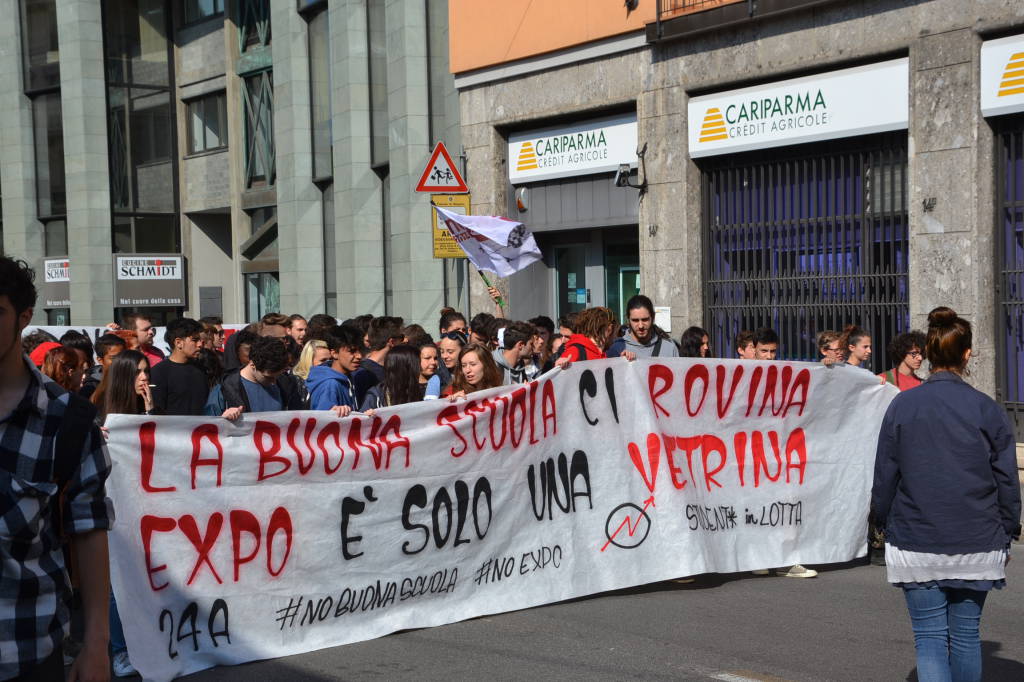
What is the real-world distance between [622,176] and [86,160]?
19.8m

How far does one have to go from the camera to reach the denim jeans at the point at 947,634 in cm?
493

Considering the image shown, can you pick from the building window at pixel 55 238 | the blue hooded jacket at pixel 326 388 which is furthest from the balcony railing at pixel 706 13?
the building window at pixel 55 238

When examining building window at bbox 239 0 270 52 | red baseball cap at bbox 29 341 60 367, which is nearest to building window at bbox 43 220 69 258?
building window at bbox 239 0 270 52

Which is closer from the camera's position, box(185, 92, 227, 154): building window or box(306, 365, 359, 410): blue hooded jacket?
box(306, 365, 359, 410): blue hooded jacket

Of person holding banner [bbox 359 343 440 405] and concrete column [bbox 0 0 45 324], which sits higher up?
concrete column [bbox 0 0 45 324]

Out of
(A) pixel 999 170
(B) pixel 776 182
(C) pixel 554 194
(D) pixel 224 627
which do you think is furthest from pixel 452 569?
(C) pixel 554 194

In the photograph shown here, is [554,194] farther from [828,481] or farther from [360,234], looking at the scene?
[828,481]

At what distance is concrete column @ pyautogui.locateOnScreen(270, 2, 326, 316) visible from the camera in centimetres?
2400

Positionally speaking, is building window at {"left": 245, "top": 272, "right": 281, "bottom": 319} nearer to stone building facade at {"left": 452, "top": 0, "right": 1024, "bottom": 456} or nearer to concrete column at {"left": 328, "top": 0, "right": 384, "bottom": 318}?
concrete column at {"left": 328, "top": 0, "right": 384, "bottom": 318}

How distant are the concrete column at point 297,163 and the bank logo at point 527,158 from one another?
713 cm

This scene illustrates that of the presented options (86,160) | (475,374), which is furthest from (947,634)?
(86,160)

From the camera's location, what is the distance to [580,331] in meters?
10.9

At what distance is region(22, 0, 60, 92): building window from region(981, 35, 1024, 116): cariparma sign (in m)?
28.6

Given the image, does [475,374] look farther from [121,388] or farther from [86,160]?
[86,160]
